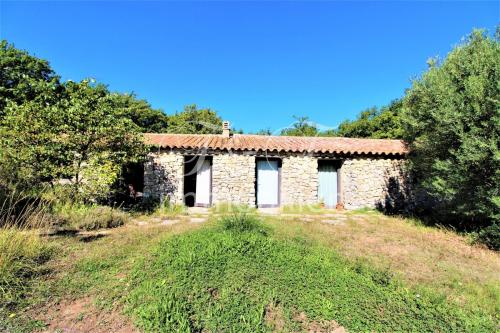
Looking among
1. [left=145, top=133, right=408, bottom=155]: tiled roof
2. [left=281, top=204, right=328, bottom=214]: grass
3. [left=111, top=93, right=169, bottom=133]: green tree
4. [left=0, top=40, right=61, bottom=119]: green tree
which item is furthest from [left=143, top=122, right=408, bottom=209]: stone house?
[left=111, top=93, right=169, bottom=133]: green tree

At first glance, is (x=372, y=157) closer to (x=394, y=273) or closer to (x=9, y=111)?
(x=394, y=273)

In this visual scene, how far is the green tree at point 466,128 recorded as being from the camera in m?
6.62

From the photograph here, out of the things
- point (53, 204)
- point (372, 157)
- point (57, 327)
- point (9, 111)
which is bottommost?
point (57, 327)

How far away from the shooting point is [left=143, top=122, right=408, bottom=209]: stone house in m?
11.4

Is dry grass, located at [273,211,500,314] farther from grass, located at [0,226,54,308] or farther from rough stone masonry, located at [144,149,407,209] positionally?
grass, located at [0,226,54,308]

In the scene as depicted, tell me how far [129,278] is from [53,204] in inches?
221

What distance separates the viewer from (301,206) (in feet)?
38.5

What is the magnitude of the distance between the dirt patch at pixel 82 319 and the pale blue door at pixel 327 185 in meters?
10.1

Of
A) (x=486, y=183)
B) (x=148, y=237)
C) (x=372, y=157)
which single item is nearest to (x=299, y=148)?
(x=372, y=157)

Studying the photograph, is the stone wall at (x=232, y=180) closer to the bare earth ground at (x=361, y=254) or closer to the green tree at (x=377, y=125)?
the bare earth ground at (x=361, y=254)

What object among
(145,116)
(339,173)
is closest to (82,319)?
(339,173)

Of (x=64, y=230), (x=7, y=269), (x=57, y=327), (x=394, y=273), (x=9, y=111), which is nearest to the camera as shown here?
(x=57, y=327)

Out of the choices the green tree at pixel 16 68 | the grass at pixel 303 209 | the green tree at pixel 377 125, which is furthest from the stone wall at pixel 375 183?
the green tree at pixel 16 68

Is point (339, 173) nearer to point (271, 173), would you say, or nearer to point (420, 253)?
point (271, 173)
